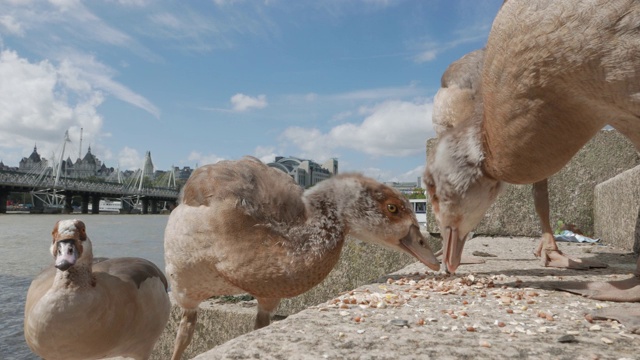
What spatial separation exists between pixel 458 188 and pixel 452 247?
0.50 m

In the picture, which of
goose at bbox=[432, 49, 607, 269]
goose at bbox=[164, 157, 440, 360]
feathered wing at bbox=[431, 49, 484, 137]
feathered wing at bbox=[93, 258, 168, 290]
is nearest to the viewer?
goose at bbox=[164, 157, 440, 360]

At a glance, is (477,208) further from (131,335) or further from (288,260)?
(131,335)

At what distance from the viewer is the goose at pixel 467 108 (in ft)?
16.1

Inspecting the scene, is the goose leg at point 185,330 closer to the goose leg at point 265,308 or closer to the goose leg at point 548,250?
the goose leg at point 265,308

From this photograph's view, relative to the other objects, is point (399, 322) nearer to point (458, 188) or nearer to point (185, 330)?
Answer: point (458, 188)

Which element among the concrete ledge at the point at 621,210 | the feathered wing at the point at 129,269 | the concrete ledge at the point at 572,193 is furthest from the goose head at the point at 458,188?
the feathered wing at the point at 129,269

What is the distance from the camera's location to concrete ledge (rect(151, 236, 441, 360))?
229 inches

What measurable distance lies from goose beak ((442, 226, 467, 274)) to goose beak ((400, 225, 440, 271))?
0.57 metres

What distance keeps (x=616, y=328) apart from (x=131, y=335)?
4301mm

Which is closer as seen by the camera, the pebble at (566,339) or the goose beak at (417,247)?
the pebble at (566,339)

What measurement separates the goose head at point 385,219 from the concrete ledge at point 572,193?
351cm

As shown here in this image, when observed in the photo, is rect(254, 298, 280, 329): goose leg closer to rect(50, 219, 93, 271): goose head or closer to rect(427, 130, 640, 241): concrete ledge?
rect(50, 219, 93, 271): goose head

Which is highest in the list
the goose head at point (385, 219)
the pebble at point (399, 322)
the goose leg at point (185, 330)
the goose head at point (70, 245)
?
the goose head at point (385, 219)

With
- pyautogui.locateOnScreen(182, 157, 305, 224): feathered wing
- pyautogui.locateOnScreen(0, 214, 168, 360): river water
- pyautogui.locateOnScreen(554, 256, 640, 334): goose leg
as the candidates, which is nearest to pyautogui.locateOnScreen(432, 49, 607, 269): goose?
pyautogui.locateOnScreen(554, 256, 640, 334): goose leg
